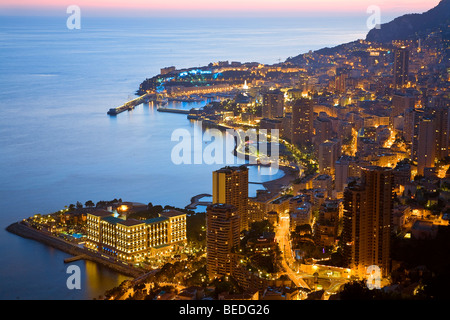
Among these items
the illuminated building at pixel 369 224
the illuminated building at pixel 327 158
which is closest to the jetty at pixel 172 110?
the illuminated building at pixel 327 158

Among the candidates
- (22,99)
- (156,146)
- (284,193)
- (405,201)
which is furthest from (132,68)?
(405,201)

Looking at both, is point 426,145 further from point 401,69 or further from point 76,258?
point 401,69

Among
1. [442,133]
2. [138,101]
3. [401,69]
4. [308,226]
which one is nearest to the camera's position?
[308,226]

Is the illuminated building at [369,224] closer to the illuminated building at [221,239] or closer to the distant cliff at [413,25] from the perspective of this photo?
the illuminated building at [221,239]

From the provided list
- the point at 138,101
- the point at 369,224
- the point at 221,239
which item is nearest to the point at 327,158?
the point at 369,224

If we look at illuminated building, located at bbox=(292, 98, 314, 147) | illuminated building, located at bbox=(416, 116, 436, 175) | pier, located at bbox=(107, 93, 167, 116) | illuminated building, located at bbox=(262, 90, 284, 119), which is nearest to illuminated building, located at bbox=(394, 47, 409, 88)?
illuminated building, located at bbox=(262, 90, 284, 119)
